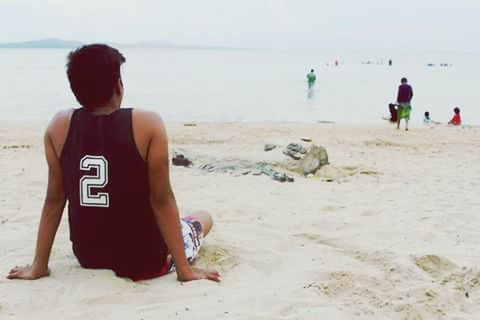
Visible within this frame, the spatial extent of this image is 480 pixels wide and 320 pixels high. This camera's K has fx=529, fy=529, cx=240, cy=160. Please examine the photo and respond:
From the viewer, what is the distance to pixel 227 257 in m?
3.32

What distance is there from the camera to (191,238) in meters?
3.07

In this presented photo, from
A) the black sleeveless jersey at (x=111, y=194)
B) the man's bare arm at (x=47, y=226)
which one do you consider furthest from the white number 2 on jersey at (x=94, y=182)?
the man's bare arm at (x=47, y=226)

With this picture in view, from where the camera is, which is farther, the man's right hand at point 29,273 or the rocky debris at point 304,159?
the rocky debris at point 304,159

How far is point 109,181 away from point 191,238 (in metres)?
0.70

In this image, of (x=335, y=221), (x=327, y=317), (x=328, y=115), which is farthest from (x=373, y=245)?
(x=328, y=115)

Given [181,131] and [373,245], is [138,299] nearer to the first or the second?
[373,245]

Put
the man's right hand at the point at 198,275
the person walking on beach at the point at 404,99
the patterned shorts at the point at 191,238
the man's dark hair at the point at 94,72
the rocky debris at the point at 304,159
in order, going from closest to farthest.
→ the man's dark hair at the point at 94,72 → the man's right hand at the point at 198,275 → the patterned shorts at the point at 191,238 → the rocky debris at the point at 304,159 → the person walking on beach at the point at 404,99

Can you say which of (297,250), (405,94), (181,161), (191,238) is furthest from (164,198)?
(405,94)

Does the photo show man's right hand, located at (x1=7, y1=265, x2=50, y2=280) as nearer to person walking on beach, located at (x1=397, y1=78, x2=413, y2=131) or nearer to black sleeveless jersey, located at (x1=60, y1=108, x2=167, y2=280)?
black sleeveless jersey, located at (x1=60, y1=108, x2=167, y2=280)

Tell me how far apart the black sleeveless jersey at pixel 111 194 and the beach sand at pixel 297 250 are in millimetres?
163

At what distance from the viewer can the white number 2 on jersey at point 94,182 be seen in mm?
2562

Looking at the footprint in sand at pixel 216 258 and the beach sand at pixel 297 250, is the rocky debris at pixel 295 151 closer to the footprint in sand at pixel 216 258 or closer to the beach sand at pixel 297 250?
the beach sand at pixel 297 250

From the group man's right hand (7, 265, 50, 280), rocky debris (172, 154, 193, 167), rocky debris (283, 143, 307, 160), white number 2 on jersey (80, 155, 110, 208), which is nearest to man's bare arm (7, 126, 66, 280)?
man's right hand (7, 265, 50, 280)

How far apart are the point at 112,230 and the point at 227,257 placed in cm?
91
